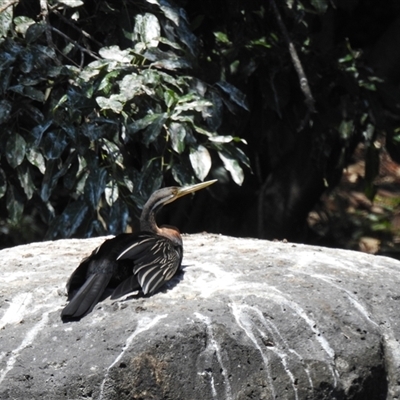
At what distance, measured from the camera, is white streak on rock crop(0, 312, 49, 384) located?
382 cm

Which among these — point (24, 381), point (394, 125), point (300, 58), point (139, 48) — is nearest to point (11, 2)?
point (139, 48)

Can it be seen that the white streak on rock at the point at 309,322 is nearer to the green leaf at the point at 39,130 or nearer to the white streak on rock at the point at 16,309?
the white streak on rock at the point at 16,309

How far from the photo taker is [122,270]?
4289 millimetres

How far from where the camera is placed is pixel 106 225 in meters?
5.57

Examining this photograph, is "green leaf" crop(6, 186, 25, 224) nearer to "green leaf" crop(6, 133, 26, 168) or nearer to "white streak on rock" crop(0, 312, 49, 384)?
"green leaf" crop(6, 133, 26, 168)

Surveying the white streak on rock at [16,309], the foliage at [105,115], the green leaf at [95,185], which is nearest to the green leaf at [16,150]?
the foliage at [105,115]

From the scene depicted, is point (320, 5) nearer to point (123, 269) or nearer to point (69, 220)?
point (69, 220)

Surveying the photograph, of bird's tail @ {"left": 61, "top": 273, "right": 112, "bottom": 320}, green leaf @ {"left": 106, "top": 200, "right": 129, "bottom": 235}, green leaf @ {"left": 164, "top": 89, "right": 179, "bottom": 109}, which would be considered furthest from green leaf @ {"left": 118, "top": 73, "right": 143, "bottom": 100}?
bird's tail @ {"left": 61, "top": 273, "right": 112, "bottom": 320}

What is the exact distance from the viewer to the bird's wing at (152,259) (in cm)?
415

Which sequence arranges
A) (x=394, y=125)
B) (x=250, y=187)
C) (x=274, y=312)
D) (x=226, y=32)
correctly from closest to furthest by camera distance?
(x=274, y=312), (x=226, y=32), (x=394, y=125), (x=250, y=187)

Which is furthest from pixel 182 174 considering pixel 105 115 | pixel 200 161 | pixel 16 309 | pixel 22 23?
pixel 16 309

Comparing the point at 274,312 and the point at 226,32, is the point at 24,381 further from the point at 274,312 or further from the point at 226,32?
the point at 226,32

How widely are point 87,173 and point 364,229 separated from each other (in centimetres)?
506

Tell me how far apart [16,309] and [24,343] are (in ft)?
0.90
